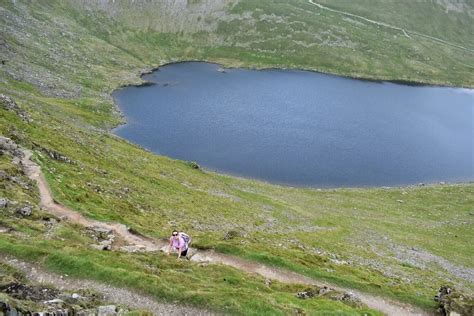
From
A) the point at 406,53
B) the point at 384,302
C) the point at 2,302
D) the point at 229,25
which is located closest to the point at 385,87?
the point at 406,53

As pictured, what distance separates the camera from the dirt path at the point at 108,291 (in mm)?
27562

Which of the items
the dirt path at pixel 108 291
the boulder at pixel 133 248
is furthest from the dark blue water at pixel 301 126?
the dirt path at pixel 108 291

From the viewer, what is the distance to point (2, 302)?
68.2 ft

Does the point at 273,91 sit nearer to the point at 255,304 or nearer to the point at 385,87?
the point at 385,87

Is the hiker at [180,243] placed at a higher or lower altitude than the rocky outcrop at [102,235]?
higher

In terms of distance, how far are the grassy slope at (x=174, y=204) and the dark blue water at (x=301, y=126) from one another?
8.76 metres

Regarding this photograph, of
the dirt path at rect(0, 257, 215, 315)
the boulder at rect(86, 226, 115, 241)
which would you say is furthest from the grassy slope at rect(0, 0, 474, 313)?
the boulder at rect(86, 226, 115, 241)

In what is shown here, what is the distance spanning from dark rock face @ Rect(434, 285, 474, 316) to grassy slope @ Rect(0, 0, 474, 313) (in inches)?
50.3

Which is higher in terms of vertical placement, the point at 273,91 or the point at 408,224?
the point at 273,91

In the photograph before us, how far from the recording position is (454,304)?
3534 cm

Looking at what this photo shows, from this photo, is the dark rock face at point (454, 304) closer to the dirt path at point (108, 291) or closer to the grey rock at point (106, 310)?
the dirt path at point (108, 291)

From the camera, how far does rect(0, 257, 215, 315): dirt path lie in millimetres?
27562

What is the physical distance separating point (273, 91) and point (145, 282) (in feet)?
407

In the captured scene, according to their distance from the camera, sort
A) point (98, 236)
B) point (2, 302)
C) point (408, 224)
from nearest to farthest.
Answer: point (2, 302) → point (98, 236) → point (408, 224)
